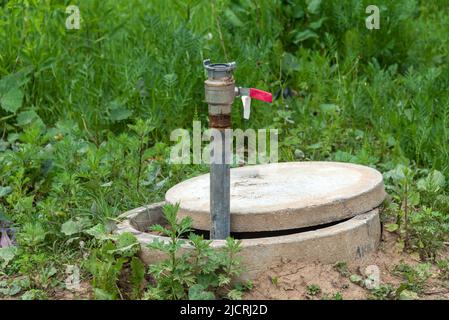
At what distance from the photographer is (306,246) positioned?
3.30 meters

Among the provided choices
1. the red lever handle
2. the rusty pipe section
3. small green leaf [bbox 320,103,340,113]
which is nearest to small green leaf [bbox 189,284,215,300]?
the rusty pipe section

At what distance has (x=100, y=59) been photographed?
16.8ft

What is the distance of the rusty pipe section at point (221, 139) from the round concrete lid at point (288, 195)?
0.08 metres

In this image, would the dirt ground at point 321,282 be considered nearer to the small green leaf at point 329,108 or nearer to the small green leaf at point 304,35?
the small green leaf at point 329,108

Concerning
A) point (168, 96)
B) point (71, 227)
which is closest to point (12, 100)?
point (168, 96)

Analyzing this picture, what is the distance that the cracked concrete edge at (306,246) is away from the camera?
3.25 m

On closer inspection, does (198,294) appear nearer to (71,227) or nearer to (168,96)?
(71,227)

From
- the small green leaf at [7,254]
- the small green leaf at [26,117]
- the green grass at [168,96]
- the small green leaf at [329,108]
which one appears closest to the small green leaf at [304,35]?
the green grass at [168,96]

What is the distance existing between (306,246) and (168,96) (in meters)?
1.63

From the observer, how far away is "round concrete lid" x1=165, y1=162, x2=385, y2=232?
3.35m

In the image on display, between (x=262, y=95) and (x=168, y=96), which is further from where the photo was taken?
(x=168, y=96)

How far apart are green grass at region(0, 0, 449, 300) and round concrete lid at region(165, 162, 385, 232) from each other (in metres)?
0.22

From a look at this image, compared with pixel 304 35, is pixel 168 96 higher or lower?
lower

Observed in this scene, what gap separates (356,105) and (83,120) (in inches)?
55.9
